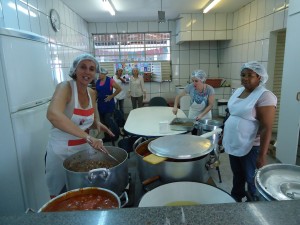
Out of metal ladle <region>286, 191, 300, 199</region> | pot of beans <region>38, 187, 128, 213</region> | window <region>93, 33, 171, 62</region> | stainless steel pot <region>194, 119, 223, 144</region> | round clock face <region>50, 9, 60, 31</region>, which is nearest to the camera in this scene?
metal ladle <region>286, 191, 300, 199</region>

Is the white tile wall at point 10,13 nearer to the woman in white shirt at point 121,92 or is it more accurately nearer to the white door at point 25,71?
the white door at point 25,71

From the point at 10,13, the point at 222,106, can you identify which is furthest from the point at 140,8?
the point at 222,106

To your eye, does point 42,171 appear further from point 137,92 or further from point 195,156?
point 137,92

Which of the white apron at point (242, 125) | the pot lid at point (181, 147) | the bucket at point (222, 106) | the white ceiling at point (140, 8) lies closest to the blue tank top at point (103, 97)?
the white ceiling at point (140, 8)

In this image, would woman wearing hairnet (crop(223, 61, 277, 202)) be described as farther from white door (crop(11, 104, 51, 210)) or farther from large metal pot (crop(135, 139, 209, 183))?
white door (crop(11, 104, 51, 210))

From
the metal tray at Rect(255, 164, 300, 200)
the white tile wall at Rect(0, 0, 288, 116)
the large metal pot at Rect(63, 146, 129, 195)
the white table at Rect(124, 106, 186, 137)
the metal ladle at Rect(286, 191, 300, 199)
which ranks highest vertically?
the white tile wall at Rect(0, 0, 288, 116)

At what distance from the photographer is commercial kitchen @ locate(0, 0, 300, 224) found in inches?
22.1

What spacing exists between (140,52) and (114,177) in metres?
5.49

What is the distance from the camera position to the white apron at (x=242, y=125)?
1656mm

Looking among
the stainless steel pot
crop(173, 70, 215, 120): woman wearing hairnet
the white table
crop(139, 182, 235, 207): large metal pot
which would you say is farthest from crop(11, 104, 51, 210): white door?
crop(173, 70, 215, 120): woman wearing hairnet

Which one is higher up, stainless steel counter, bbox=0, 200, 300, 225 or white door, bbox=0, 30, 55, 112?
white door, bbox=0, 30, 55, 112

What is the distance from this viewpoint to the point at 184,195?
793 mm

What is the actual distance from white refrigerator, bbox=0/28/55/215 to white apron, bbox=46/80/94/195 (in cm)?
40

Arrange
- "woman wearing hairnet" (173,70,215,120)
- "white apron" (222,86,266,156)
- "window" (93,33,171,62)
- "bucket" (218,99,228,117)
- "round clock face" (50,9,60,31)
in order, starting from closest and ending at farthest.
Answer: "white apron" (222,86,266,156), "woman wearing hairnet" (173,70,215,120), "round clock face" (50,9,60,31), "bucket" (218,99,228,117), "window" (93,33,171,62)
